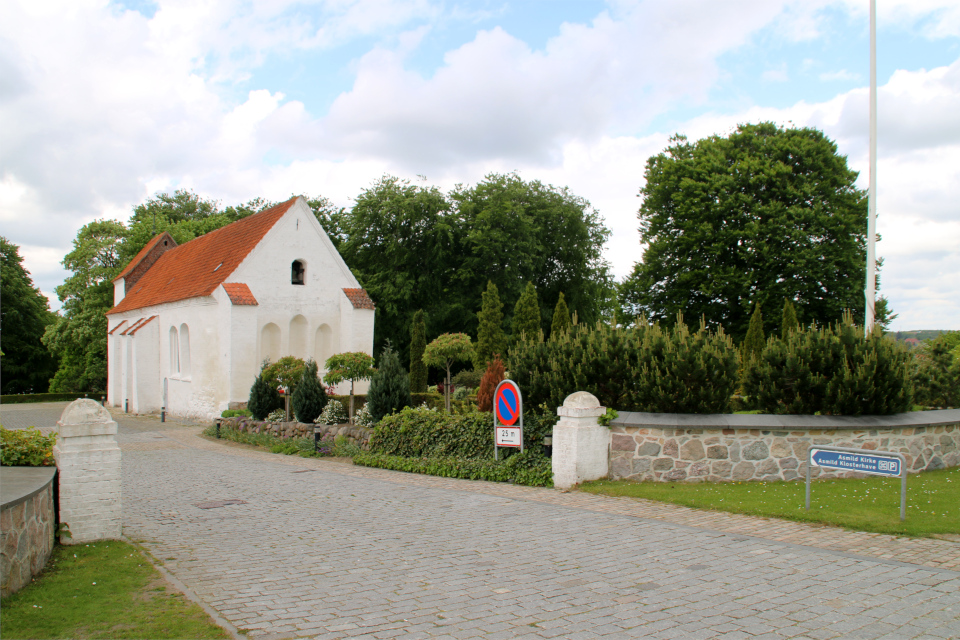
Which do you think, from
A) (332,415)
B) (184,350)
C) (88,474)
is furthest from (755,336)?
(88,474)

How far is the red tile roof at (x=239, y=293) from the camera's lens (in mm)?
24594

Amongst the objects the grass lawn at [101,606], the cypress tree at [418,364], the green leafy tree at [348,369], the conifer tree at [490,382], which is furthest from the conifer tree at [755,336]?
the grass lawn at [101,606]

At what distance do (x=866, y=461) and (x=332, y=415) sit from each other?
14760 millimetres

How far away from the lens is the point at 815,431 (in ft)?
33.6

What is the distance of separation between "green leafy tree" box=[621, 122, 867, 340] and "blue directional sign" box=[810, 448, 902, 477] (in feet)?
74.8

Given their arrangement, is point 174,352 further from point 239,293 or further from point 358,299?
point 358,299

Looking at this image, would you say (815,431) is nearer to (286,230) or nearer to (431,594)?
(431,594)

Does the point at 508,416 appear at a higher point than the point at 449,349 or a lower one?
lower

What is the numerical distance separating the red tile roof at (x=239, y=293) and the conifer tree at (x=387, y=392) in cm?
963

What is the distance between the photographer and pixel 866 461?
768 cm

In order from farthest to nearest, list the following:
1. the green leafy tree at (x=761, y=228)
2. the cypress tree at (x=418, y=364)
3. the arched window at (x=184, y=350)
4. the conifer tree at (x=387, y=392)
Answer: the cypress tree at (x=418, y=364), the green leafy tree at (x=761, y=228), the arched window at (x=184, y=350), the conifer tree at (x=387, y=392)

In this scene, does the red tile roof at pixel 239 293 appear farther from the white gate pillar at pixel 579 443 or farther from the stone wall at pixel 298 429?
the white gate pillar at pixel 579 443

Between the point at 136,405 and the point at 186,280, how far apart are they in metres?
6.90

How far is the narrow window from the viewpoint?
89.1ft
